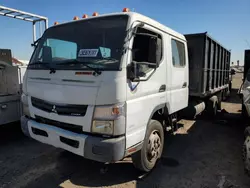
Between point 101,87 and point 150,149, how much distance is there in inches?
58.8

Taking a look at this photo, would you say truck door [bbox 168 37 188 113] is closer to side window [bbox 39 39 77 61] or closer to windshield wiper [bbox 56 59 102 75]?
windshield wiper [bbox 56 59 102 75]

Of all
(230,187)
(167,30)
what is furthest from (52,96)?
(230,187)

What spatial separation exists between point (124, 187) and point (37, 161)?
1904mm

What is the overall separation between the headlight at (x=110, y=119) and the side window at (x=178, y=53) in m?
1.91

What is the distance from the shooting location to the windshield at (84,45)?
278cm

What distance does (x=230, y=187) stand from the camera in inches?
124

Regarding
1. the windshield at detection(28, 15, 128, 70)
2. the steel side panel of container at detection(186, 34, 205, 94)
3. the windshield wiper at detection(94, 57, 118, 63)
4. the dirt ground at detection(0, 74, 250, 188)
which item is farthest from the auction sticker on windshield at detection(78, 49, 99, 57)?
the steel side panel of container at detection(186, 34, 205, 94)

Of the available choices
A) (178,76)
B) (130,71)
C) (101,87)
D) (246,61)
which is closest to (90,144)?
(101,87)

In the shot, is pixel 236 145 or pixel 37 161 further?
pixel 236 145

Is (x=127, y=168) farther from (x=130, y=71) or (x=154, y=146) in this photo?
(x=130, y=71)

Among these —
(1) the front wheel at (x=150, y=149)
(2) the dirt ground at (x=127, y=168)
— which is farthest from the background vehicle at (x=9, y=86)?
(1) the front wheel at (x=150, y=149)

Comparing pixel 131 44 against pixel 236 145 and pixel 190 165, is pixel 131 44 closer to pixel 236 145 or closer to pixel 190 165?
pixel 190 165

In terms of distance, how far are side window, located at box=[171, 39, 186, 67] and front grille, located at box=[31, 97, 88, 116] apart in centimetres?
214

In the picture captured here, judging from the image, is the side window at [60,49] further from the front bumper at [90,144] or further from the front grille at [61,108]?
the front bumper at [90,144]
